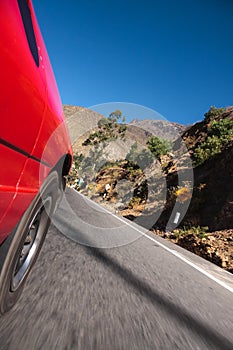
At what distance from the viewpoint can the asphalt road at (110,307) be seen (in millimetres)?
1482

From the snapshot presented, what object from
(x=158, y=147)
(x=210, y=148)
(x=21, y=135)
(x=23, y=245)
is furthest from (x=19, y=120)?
(x=158, y=147)

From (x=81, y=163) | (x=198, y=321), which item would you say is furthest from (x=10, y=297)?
(x=81, y=163)

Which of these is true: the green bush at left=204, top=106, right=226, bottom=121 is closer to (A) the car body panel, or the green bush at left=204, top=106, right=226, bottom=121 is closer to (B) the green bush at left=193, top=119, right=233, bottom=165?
(B) the green bush at left=193, top=119, right=233, bottom=165

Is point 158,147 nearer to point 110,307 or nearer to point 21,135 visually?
point 110,307

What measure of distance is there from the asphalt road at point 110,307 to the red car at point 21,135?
0.78 feet

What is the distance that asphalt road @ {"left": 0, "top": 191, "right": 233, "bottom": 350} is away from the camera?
4.86ft

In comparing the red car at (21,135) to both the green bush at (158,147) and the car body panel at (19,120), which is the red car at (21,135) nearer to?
the car body panel at (19,120)

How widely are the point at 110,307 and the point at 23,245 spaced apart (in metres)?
0.86

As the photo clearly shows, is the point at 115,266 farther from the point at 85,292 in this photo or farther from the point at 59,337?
the point at 59,337

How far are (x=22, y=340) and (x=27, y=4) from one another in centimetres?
174

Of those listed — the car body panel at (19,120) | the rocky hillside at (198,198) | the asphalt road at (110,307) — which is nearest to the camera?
the car body panel at (19,120)

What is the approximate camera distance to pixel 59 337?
143cm

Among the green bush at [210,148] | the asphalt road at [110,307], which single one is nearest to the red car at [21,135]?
the asphalt road at [110,307]

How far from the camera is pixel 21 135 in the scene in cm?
121
